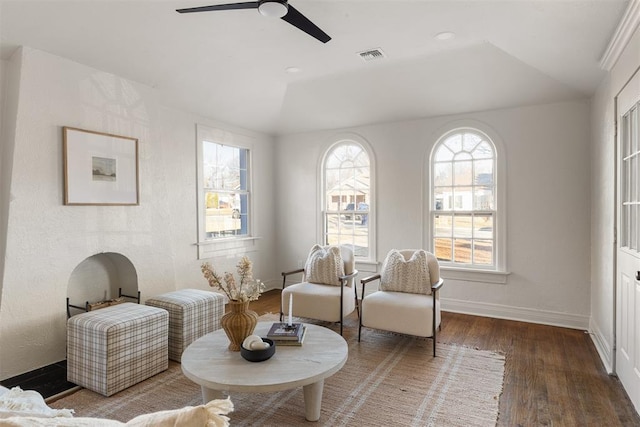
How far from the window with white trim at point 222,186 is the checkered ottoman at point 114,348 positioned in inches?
78.2

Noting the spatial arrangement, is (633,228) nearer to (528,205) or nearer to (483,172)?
(528,205)

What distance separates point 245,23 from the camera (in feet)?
10.3

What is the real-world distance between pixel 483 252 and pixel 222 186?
3586 millimetres

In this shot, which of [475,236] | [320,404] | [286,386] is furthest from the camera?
[475,236]

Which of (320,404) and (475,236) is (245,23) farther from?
(475,236)

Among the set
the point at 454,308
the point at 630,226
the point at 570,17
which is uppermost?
the point at 570,17

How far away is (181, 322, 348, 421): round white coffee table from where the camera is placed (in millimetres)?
2107

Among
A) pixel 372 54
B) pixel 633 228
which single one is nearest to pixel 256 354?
pixel 633 228

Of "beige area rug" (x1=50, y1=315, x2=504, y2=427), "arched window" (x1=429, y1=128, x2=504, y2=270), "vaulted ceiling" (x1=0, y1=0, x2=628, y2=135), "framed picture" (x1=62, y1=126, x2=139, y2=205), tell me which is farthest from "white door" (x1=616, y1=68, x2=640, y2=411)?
"framed picture" (x1=62, y1=126, x2=139, y2=205)

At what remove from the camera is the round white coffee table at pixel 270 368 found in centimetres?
211

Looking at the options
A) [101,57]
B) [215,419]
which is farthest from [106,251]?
[215,419]

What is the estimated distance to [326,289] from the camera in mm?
4102

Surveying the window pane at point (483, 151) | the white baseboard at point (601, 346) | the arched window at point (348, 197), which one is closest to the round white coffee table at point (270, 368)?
the white baseboard at point (601, 346)

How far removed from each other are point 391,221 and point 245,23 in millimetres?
3130
